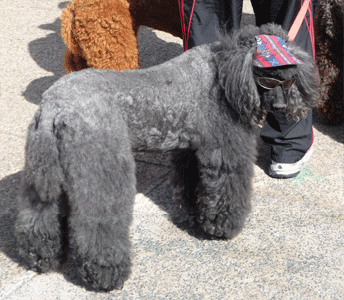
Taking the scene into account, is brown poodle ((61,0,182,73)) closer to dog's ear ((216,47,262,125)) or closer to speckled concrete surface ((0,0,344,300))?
speckled concrete surface ((0,0,344,300))

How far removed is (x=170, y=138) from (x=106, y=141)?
17.3 inches

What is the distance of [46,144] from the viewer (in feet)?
6.89

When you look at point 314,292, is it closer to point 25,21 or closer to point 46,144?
point 46,144

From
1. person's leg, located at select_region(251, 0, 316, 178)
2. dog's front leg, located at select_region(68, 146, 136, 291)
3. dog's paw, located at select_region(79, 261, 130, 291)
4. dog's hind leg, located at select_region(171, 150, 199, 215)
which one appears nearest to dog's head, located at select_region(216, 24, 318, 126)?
dog's hind leg, located at select_region(171, 150, 199, 215)

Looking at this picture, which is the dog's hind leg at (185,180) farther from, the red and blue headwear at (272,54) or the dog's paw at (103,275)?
the red and blue headwear at (272,54)

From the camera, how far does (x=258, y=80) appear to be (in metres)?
2.29

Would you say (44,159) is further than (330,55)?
No

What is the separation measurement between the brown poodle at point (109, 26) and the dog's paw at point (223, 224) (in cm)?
165

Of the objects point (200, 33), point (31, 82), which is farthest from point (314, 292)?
point (31, 82)

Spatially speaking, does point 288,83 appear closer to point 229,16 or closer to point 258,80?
point 258,80

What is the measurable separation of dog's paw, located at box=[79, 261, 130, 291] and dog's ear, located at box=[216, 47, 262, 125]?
1.14 meters

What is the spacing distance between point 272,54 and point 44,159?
52.9 inches

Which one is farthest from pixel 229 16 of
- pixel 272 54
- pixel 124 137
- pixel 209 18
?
pixel 124 137

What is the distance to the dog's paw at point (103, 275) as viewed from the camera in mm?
2268
